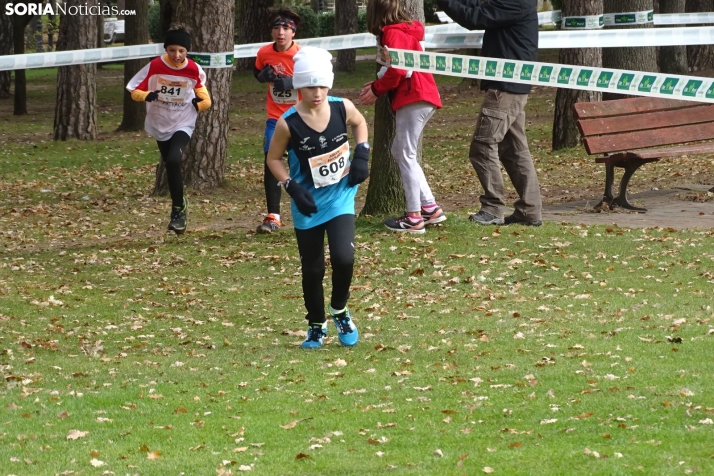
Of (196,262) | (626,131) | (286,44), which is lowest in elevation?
(196,262)

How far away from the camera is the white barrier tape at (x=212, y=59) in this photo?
14.0 meters

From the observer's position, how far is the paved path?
11.6m

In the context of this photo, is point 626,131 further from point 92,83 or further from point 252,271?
point 92,83

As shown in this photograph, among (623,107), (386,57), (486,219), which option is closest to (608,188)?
(623,107)

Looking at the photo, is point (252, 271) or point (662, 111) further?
point (662, 111)

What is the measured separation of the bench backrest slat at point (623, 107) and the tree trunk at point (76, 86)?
1057 centimetres

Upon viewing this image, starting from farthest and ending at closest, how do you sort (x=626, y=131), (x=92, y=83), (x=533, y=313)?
(x=92, y=83) → (x=626, y=131) → (x=533, y=313)

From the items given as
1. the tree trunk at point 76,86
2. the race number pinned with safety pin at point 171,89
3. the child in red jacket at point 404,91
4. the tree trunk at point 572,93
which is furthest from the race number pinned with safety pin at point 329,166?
the tree trunk at point 76,86

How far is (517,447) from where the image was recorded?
16.9 feet

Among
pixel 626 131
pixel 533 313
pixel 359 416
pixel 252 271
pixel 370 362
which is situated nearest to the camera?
pixel 359 416

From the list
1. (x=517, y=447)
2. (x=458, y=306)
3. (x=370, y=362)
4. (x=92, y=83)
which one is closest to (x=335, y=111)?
(x=370, y=362)

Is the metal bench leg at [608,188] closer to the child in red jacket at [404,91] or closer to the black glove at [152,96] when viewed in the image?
the child in red jacket at [404,91]

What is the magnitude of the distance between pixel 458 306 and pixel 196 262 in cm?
322

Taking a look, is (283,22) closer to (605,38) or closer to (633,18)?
(605,38)
